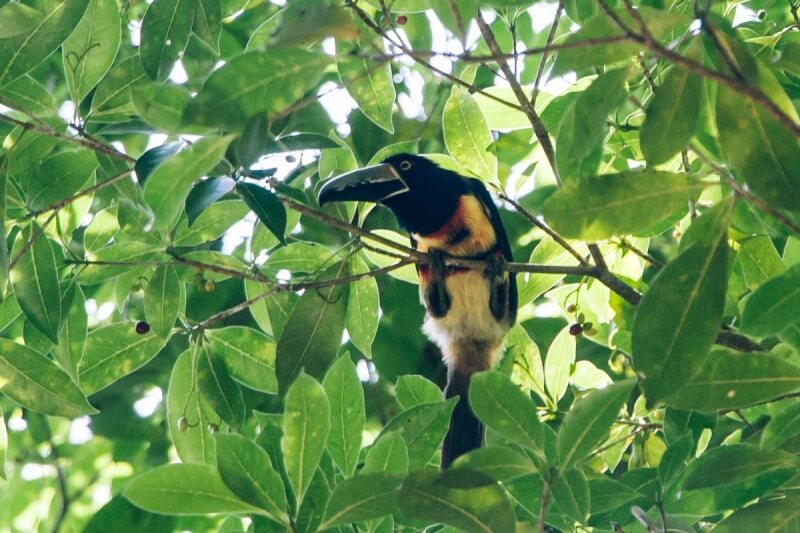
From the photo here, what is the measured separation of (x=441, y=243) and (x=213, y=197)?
2.12 metres

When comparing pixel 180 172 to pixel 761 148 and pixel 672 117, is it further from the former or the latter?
pixel 761 148

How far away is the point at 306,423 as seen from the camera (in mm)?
2176

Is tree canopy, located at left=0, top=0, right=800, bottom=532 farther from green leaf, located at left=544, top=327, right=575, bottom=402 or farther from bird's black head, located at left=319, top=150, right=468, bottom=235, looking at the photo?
bird's black head, located at left=319, top=150, right=468, bottom=235

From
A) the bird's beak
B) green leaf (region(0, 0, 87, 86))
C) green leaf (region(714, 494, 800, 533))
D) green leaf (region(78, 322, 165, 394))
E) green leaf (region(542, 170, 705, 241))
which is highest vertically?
green leaf (region(0, 0, 87, 86))

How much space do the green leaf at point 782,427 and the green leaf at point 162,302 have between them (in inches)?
64.8

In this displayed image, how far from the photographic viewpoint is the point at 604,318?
3.51 m

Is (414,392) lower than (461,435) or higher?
higher

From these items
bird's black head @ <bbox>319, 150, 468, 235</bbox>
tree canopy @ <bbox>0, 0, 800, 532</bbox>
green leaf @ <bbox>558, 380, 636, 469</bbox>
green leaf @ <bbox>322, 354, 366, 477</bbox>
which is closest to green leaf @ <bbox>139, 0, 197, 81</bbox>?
tree canopy @ <bbox>0, 0, 800, 532</bbox>

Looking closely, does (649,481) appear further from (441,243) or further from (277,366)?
(441,243)

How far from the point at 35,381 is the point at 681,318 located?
1.69 meters

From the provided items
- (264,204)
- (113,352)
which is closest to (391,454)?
(264,204)

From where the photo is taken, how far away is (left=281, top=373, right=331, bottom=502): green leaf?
2172mm

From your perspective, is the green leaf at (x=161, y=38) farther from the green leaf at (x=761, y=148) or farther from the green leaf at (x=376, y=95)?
the green leaf at (x=761, y=148)

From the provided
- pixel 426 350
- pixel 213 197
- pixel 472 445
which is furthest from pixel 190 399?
pixel 426 350
